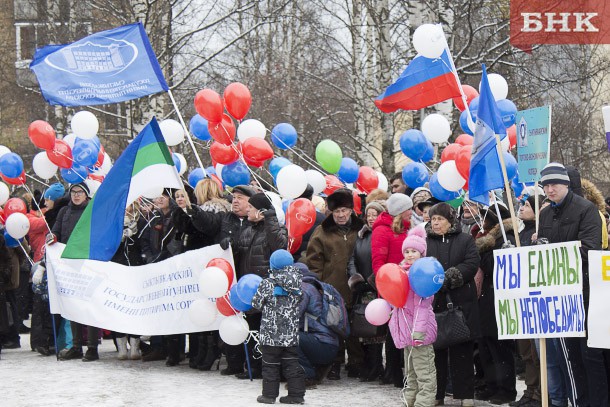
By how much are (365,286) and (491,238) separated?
1.51m

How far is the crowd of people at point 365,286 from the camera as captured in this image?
886cm

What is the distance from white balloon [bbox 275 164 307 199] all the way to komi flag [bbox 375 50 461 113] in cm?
119

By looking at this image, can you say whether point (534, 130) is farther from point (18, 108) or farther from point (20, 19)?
point (18, 108)

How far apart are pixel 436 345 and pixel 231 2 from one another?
15.2 meters

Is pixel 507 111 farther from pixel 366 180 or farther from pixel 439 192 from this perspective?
pixel 366 180

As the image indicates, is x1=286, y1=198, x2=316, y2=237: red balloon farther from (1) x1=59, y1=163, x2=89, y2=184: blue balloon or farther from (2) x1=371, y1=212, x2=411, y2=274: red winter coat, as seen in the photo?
(1) x1=59, y1=163, x2=89, y2=184: blue balloon

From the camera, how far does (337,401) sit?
385 inches

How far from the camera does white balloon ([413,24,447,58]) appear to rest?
33.6 feet

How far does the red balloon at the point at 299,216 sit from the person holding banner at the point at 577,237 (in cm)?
267

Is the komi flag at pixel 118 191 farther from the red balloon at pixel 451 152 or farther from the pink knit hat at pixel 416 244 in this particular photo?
the red balloon at pixel 451 152

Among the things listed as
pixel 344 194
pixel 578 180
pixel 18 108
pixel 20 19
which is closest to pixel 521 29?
pixel 344 194

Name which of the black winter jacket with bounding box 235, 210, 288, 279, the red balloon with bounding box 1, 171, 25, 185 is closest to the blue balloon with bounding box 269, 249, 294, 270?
the black winter jacket with bounding box 235, 210, 288, 279

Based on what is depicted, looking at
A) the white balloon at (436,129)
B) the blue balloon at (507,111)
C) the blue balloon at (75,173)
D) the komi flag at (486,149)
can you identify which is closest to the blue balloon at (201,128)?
the blue balloon at (75,173)

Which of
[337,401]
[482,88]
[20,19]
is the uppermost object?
[20,19]
